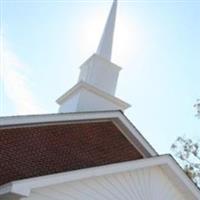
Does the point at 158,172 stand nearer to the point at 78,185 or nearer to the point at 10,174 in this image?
the point at 78,185

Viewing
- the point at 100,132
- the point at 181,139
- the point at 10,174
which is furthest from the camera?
the point at 181,139

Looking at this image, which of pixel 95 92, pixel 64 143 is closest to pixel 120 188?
pixel 64 143

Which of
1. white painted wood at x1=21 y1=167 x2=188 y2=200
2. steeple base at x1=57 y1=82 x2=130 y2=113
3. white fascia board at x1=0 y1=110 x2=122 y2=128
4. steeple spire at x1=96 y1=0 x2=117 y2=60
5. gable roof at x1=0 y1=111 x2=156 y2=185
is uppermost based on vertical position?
steeple spire at x1=96 y1=0 x2=117 y2=60

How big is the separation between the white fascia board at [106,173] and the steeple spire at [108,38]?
6833 millimetres

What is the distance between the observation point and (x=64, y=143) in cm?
1318

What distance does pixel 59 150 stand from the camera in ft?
42.4

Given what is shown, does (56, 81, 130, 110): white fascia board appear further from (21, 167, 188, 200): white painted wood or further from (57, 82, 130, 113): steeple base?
(21, 167, 188, 200): white painted wood

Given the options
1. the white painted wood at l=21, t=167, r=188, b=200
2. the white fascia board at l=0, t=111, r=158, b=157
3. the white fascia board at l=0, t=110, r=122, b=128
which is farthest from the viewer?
the white fascia board at l=0, t=111, r=158, b=157

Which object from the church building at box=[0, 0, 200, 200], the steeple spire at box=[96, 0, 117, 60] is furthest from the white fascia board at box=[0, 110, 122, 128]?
the steeple spire at box=[96, 0, 117, 60]

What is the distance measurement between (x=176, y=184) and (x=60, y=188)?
13.7ft

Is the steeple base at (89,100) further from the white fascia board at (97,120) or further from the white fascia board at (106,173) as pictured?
the white fascia board at (106,173)

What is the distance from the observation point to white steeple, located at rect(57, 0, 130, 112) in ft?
55.1

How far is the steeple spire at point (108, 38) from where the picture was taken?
1861cm

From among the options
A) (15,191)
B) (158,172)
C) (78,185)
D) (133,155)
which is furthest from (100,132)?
(15,191)
